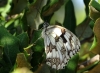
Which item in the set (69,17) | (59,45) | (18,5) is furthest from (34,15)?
(69,17)

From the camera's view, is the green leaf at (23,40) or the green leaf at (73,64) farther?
the green leaf at (73,64)

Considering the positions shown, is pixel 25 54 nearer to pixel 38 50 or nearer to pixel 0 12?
pixel 38 50

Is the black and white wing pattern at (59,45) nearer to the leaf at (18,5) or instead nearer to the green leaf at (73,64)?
the green leaf at (73,64)

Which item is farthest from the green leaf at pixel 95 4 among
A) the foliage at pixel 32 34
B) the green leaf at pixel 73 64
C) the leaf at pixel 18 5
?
the leaf at pixel 18 5

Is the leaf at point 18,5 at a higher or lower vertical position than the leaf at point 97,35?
higher

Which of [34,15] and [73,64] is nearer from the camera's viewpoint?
[73,64]

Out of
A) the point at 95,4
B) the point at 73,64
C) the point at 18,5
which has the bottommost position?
the point at 73,64

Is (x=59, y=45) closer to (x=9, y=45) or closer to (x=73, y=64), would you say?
(x=73, y=64)

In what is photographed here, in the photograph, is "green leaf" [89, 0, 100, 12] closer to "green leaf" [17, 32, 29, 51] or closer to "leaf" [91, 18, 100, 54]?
"leaf" [91, 18, 100, 54]
